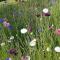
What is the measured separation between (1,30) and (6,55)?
31.3 inches

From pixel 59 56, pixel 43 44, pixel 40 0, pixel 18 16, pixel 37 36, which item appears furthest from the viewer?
pixel 40 0

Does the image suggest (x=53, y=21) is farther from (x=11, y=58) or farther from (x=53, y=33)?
(x=11, y=58)

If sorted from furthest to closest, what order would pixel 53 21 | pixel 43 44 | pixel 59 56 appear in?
pixel 53 21, pixel 43 44, pixel 59 56

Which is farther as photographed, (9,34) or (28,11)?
(28,11)

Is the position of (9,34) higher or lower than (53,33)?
lower

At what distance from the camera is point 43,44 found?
379 centimetres

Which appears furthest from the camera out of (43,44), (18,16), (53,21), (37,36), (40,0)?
(40,0)

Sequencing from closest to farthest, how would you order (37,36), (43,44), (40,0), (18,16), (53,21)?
1. (43,44)
2. (37,36)
3. (53,21)
4. (18,16)
5. (40,0)

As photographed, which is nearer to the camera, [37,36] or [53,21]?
[37,36]

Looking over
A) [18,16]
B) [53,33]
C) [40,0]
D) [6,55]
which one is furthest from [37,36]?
[40,0]

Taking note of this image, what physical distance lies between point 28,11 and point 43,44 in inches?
79.8

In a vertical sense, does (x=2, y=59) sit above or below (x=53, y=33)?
below

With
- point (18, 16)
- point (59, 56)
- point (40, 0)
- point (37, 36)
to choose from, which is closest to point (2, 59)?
point (37, 36)

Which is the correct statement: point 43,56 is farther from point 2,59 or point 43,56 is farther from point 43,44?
point 2,59
